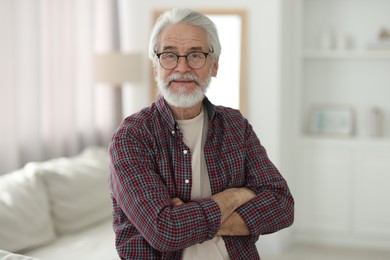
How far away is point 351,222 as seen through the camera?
428 cm

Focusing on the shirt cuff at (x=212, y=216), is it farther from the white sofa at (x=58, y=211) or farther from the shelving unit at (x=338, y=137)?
the shelving unit at (x=338, y=137)

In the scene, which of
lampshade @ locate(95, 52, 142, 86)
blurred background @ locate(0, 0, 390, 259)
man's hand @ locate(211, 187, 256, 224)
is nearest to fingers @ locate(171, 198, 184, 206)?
man's hand @ locate(211, 187, 256, 224)

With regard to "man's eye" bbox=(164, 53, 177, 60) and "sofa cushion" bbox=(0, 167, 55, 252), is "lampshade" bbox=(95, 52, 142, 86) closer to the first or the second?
"sofa cushion" bbox=(0, 167, 55, 252)

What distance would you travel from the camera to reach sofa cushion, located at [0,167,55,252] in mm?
2479

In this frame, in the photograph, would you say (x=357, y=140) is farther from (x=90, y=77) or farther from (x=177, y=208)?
(x=177, y=208)

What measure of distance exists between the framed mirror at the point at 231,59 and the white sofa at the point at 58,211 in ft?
3.98

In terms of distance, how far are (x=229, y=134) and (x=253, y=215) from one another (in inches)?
10.9

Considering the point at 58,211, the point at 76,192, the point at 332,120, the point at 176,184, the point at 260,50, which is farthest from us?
the point at 332,120

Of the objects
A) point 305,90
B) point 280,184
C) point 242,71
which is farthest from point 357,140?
point 280,184

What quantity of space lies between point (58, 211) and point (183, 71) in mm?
1499

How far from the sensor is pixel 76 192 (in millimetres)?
2973

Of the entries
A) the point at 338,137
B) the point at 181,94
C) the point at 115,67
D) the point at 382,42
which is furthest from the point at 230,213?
the point at 382,42

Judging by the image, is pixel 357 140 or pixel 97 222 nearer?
pixel 97 222

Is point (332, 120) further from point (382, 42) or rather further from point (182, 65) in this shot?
point (182, 65)
